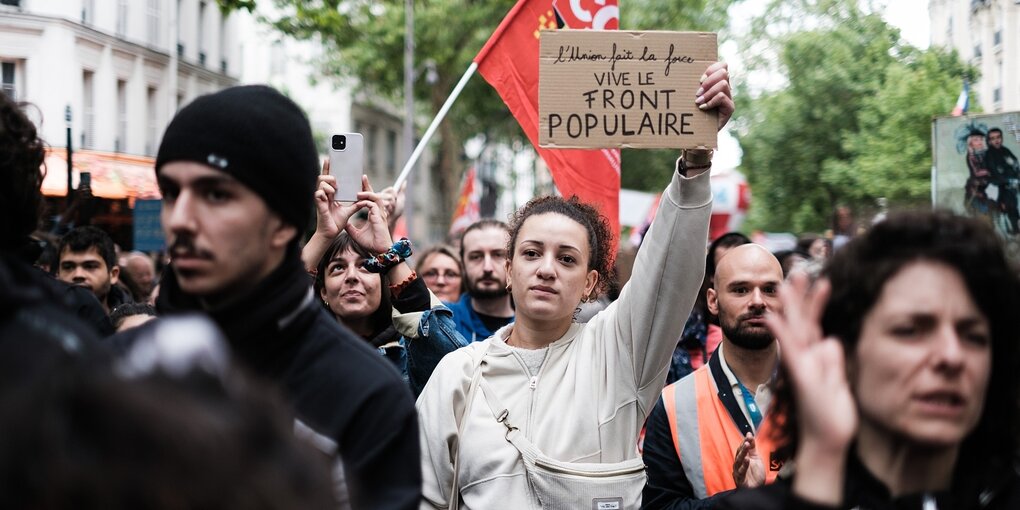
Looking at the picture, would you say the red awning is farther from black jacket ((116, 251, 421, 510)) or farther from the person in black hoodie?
black jacket ((116, 251, 421, 510))

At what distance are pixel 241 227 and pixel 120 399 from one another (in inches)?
44.2

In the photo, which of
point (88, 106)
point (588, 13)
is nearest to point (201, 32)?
point (88, 106)

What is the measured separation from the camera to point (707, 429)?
4.00 meters

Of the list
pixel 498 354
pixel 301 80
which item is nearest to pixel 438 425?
pixel 498 354

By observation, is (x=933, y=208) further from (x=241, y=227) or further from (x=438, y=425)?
(x=438, y=425)

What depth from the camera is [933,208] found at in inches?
93.7

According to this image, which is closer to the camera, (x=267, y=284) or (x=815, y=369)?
(x=815, y=369)

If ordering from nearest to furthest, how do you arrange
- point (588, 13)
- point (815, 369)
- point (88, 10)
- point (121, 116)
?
point (815, 369)
point (588, 13)
point (88, 10)
point (121, 116)

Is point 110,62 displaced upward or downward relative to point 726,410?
upward

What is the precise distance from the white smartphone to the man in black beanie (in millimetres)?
2044

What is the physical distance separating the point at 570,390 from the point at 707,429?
607mm

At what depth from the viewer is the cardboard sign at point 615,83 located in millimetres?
4414

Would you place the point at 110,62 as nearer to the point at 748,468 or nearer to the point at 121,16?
the point at 121,16

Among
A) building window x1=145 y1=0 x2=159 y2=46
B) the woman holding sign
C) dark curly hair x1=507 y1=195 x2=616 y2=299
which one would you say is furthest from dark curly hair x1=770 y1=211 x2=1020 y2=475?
building window x1=145 y1=0 x2=159 y2=46
